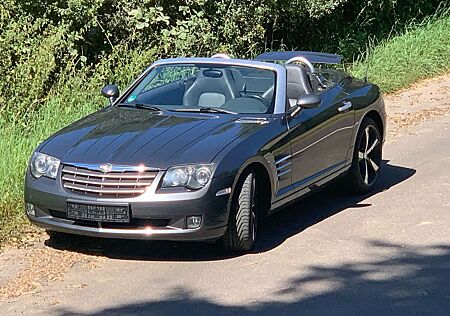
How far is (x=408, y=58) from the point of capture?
1609cm

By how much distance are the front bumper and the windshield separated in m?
1.30

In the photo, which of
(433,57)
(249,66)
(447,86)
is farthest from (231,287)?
(433,57)

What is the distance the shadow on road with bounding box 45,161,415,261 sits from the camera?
7.23 metres

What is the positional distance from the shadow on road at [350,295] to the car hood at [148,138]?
3.49 ft

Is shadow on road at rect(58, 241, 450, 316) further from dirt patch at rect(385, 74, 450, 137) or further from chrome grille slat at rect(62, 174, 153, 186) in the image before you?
dirt patch at rect(385, 74, 450, 137)

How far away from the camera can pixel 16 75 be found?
11.5 metres

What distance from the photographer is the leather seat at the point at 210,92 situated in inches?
319

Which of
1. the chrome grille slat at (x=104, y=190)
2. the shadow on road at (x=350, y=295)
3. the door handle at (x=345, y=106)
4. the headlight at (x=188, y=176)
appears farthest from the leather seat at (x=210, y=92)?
the shadow on road at (x=350, y=295)

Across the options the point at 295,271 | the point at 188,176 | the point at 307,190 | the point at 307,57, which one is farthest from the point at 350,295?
the point at 307,57

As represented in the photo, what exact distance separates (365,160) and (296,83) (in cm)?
120

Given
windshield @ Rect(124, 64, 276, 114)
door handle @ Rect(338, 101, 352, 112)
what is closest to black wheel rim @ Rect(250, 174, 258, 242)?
windshield @ Rect(124, 64, 276, 114)

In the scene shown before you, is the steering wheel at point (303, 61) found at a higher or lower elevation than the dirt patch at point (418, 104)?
higher

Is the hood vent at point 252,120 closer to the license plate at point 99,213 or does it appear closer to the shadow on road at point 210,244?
the shadow on road at point 210,244

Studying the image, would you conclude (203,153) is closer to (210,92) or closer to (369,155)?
(210,92)
